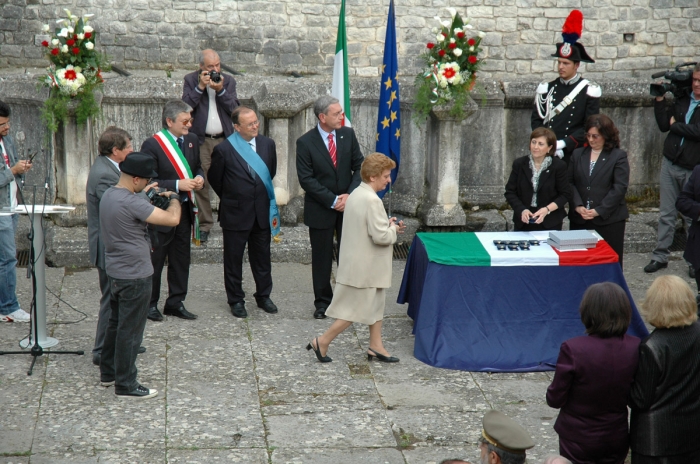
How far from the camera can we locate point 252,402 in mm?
5605

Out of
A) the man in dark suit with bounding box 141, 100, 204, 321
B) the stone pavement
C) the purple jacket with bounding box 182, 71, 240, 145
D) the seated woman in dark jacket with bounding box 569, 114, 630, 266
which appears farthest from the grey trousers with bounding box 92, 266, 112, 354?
the seated woman in dark jacket with bounding box 569, 114, 630, 266

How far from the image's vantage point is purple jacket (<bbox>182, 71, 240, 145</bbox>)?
8.19 m

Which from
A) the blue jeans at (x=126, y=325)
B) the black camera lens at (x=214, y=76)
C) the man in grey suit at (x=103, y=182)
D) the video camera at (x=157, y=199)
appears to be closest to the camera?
the blue jeans at (x=126, y=325)

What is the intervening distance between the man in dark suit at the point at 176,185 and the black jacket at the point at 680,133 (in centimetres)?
468

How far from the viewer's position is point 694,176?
7090 millimetres

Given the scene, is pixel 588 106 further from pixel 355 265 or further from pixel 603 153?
pixel 355 265

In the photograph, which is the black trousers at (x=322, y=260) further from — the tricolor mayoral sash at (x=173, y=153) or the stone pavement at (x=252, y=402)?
the tricolor mayoral sash at (x=173, y=153)

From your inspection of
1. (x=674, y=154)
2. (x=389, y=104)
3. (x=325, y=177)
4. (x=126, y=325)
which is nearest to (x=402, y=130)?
(x=389, y=104)

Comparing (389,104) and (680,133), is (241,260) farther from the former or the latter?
(680,133)

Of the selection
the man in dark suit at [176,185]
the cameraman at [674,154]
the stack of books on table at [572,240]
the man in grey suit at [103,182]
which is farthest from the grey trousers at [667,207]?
the man in grey suit at [103,182]

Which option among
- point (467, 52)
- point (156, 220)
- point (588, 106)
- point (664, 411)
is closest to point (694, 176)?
point (588, 106)

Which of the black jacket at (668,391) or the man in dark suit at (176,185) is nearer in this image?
the black jacket at (668,391)

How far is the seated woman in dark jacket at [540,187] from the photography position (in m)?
7.10

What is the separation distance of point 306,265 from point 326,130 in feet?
6.75
